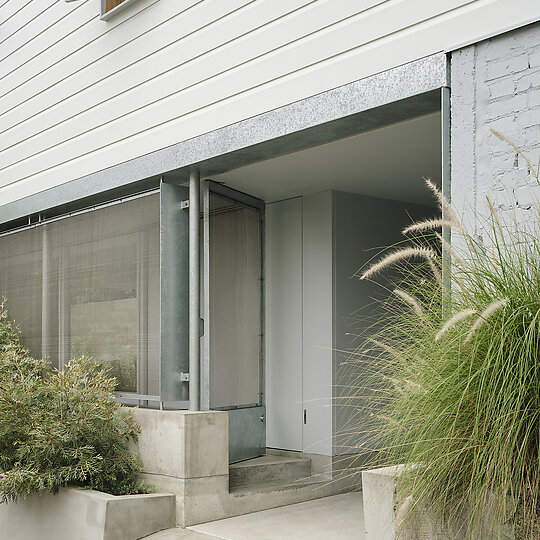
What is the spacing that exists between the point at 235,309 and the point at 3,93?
4.12m

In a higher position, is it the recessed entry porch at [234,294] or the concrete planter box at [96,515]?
the recessed entry porch at [234,294]

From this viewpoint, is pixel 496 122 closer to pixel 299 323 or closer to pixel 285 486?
pixel 285 486

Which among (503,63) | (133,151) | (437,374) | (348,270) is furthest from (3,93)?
(437,374)

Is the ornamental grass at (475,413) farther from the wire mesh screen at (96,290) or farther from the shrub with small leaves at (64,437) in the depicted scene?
the wire mesh screen at (96,290)

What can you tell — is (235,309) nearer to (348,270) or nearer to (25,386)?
(348,270)

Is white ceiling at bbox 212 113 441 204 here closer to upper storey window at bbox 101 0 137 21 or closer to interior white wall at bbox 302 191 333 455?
interior white wall at bbox 302 191 333 455

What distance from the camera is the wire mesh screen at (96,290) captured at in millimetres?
6594

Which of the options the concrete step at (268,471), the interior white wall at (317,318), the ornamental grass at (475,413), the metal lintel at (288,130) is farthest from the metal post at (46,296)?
the ornamental grass at (475,413)

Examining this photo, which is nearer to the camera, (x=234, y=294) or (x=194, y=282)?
(x=194, y=282)

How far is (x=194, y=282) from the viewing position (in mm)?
6305

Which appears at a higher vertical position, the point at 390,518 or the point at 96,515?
the point at 390,518

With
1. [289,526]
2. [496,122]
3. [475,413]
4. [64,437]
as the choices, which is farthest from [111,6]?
[475,413]

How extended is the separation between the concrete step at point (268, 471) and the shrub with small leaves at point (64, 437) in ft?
2.68

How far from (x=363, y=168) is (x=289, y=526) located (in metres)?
2.84
